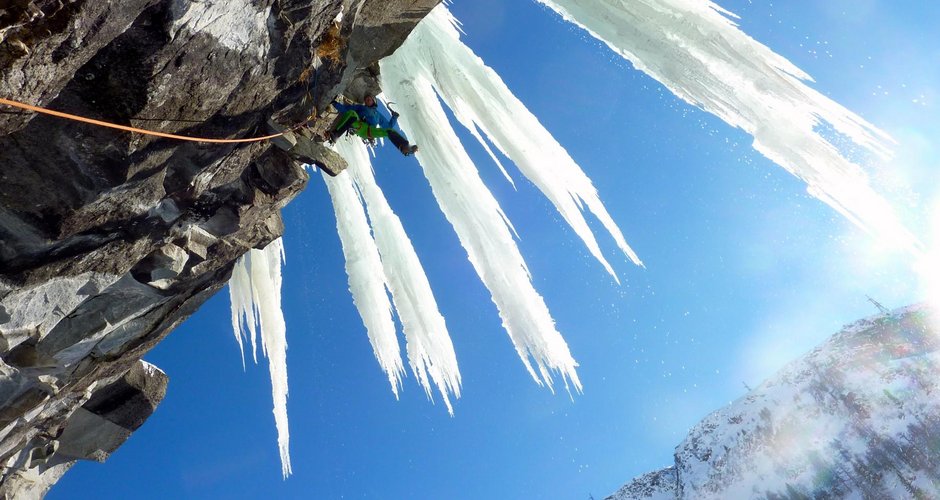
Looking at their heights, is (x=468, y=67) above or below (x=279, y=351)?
above

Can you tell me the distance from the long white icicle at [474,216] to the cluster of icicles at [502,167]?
0.01 m

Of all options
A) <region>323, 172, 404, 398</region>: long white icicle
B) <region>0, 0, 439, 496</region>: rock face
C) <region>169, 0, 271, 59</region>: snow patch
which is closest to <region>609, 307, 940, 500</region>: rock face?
<region>323, 172, 404, 398</region>: long white icicle

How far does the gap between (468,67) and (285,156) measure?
2.65m

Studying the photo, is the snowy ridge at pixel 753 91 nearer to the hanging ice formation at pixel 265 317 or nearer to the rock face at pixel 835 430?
the hanging ice formation at pixel 265 317

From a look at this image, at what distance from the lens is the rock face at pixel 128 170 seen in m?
2.30

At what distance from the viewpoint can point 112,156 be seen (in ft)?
8.84

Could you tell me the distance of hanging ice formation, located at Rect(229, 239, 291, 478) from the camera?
6.73m

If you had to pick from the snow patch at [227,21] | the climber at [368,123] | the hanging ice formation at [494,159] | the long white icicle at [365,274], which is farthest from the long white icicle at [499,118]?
the snow patch at [227,21]

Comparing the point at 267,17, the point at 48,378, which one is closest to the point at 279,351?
the point at 48,378

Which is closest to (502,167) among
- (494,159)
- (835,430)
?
(494,159)

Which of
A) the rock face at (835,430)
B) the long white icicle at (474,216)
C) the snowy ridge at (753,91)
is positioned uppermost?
the snowy ridge at (753,91)

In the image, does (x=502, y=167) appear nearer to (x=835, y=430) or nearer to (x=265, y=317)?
(x=265, y=317)

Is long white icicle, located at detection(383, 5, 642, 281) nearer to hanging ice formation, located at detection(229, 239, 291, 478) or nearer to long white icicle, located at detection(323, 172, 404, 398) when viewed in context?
long white icicle, located at detection(323, 172, 404, 398)

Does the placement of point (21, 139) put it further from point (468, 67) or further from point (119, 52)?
point (468, 67)
